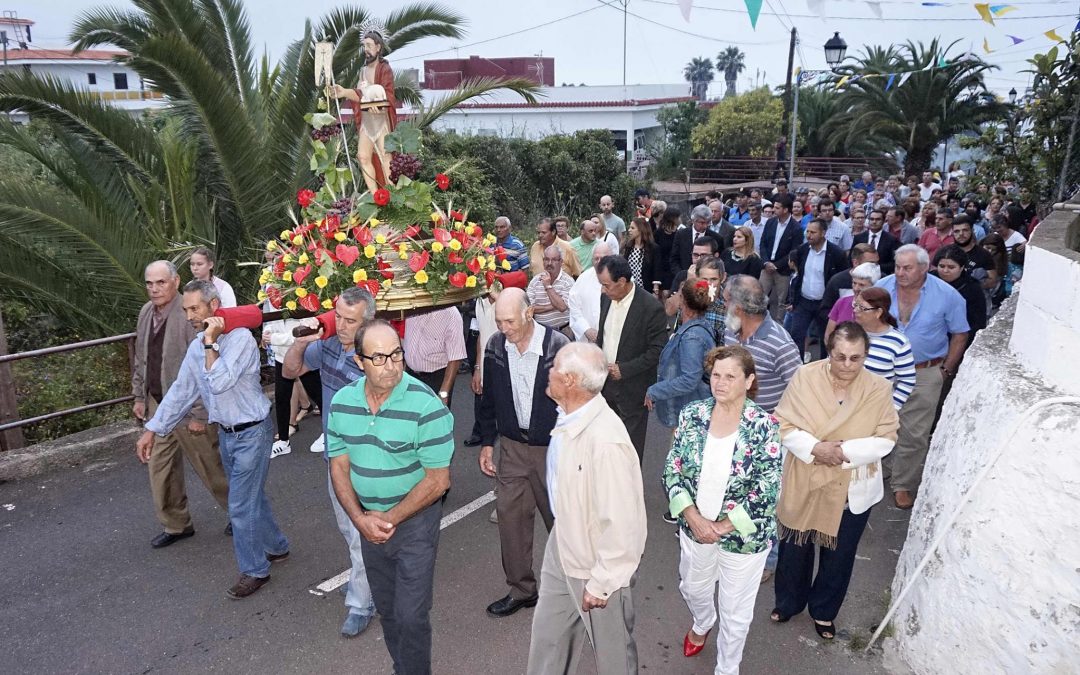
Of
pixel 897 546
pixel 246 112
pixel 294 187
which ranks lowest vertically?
pixel 897 546

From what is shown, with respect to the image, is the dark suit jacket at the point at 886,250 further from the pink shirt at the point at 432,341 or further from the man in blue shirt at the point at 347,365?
the man in blue shirt at the point at 347,365

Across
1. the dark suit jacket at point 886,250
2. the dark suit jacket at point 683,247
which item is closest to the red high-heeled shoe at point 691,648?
the dark suit jacket at point 683,247

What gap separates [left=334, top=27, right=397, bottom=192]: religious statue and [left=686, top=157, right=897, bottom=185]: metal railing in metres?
23.5

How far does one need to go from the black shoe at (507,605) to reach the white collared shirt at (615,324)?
5.67 feet

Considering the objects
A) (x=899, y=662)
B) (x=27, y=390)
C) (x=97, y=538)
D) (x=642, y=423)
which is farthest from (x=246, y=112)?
(x=899, y=662)

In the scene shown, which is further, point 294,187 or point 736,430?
point 294,187

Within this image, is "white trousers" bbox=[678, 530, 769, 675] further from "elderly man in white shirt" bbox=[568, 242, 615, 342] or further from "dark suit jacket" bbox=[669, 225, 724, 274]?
"dark suit jacket" bbox=[669, 225, 724, 274]

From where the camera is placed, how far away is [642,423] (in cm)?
600

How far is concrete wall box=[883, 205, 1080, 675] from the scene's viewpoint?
11.7 feet

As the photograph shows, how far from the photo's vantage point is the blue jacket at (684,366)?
5406mm

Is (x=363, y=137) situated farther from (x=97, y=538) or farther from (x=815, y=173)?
(x=815, y=173)

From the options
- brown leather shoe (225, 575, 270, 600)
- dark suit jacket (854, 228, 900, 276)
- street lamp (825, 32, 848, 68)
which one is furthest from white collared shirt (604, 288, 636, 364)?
street lamp (825, 32, 848, 68)

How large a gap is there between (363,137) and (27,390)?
5.87 metres

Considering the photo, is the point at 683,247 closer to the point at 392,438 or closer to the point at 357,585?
the point at 357,585
